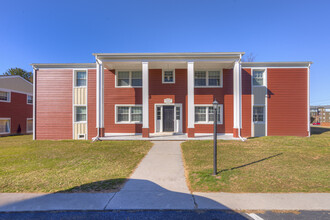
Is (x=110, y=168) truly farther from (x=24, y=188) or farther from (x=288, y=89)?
(x=288, y=89)

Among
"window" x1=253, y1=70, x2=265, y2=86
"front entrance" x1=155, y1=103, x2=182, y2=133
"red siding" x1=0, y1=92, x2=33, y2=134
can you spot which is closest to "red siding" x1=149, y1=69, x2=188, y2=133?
"front entrance" x1=155, y1=103, x2=182, y2=133

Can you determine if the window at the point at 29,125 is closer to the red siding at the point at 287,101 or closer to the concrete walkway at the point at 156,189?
the concrete walkway at the point at 156,189

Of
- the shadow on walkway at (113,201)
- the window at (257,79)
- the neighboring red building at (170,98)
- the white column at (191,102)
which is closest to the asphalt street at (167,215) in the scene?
the shadow on walkway at (113,201)

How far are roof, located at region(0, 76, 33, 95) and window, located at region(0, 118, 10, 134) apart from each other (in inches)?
127

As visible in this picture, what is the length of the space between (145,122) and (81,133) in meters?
5.71

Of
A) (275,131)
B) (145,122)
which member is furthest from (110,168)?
(275,131)

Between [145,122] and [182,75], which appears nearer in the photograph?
[145,122]

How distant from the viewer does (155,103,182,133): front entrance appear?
12.8 m

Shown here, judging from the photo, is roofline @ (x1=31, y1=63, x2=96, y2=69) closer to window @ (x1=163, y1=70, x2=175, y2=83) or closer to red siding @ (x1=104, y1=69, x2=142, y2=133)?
red siding @ (x1=104, y1=69, x2=142, y2=133)

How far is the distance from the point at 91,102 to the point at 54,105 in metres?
2.94

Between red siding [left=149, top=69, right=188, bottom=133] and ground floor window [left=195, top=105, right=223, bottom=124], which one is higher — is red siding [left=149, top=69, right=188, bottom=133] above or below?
above

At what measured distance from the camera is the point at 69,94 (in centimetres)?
1248

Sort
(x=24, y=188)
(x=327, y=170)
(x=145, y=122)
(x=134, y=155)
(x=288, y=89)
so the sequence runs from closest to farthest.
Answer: (x=24, y=188) < (x=327, y=170) < (x=134, y=155) < (x=145, y=122) < (x=288, y=89)

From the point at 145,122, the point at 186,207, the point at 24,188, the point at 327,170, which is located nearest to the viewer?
the point at 186,207
